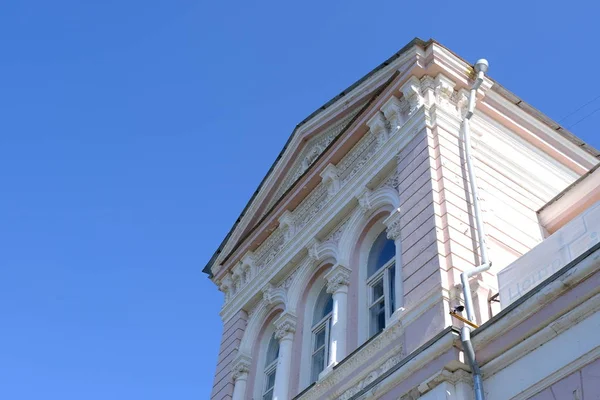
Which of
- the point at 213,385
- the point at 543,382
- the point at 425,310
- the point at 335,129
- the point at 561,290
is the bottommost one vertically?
the point at 543,382

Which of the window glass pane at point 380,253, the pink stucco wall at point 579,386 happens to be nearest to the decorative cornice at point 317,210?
the window glass pane at point 380,253

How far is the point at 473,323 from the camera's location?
1005cm

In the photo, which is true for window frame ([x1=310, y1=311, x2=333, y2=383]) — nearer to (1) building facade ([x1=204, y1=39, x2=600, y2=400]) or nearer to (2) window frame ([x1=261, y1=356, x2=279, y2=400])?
(1) building facade ([x1=204, y1=39, x2=600, y2=400])

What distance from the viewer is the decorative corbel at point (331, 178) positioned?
54.6ft

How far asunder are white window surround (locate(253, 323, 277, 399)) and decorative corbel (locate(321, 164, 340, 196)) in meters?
3.27

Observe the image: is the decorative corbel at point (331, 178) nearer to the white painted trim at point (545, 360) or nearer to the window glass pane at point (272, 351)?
the window glass pane at point (272, 351)

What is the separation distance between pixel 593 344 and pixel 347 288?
6495mm

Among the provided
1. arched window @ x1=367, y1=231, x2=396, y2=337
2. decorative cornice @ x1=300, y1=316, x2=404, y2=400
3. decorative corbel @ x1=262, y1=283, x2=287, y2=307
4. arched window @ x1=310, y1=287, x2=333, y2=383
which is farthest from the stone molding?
decorative cornice @ x1=300, y1=316, x2=404, y2=400

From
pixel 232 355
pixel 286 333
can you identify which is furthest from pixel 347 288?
pixel 232 355

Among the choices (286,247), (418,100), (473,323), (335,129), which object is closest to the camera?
(473,323)

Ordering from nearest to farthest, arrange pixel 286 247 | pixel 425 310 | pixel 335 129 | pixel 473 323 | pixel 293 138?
pixel 473 323
pixel 425 310
pixel 286 247
pixel 335 129
pixel 293 138

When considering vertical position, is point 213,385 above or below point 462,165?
below

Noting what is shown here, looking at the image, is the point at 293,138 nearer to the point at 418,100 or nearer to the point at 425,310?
the point at 418,100

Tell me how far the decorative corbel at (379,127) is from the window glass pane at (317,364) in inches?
167
